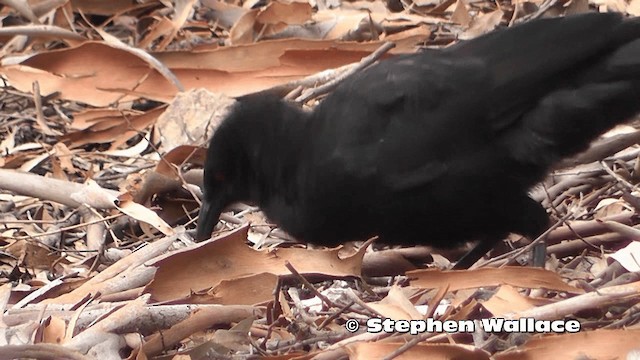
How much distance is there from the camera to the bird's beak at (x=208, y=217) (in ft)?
14.4

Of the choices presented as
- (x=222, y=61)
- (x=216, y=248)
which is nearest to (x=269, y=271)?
(x=216, y=248)

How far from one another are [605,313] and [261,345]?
867mm

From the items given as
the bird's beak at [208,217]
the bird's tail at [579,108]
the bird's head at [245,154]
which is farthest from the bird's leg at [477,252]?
the bird's beak at [208,217]

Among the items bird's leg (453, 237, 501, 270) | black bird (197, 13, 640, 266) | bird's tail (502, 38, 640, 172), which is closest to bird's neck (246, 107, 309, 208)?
black bird (197, 13, 640, 266)

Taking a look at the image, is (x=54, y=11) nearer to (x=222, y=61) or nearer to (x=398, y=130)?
(x=222, y=61)

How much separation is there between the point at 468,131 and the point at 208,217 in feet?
3.49

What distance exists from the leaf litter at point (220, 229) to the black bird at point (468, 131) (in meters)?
0.17

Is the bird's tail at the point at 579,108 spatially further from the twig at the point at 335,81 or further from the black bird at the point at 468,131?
the twig at the point at 335,81

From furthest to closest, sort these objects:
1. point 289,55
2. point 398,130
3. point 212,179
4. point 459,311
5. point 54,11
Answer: point 54,11 → point 289,55 → point 212,179 → point 398,130 → point 459,311

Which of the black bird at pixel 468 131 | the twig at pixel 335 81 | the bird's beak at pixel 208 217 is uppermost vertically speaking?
the black bird at pixel 468 131

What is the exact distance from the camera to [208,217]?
4395 mm

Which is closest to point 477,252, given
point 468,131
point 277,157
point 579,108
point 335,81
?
point 468,131

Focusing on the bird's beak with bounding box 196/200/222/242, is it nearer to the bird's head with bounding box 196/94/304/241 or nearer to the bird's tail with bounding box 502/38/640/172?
the bird's head with bounding box 196/94/304/241

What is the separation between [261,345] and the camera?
3109 millimetres
